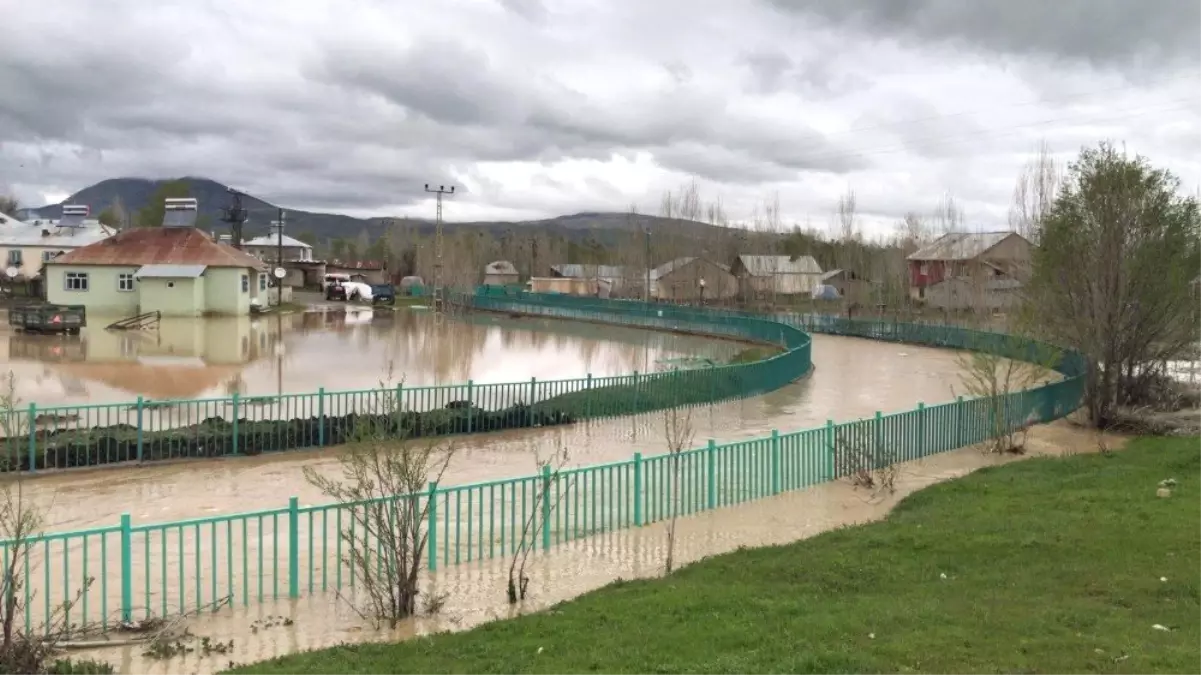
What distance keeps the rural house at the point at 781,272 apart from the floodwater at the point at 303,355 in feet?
98.0

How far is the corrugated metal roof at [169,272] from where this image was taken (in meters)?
45.3

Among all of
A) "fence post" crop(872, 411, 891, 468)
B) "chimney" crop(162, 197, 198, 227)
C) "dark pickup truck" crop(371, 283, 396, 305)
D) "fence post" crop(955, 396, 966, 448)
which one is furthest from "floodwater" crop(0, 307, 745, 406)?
"dark pickup truck" crop(371, 283, 396, 305)

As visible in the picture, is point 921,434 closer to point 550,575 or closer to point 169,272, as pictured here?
point 550,575

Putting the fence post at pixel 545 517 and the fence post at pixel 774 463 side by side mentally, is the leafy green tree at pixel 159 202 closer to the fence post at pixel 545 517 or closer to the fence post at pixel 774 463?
the fence post at pixel 774 463

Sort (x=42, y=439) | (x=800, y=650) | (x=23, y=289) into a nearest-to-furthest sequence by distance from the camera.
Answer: (x=800, y=650), (x=42, y=439), (x=23, y=289)

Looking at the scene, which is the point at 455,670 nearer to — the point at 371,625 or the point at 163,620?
the point at 371,625

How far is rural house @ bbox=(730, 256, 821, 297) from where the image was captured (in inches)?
3115

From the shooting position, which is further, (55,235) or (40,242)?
(55,235)

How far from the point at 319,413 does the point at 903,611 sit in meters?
11.9

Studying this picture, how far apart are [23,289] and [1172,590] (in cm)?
6630

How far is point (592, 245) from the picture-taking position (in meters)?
137

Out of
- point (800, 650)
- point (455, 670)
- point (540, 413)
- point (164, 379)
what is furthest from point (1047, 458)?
point (164, 379)

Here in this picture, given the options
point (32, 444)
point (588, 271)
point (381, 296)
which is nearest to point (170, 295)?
point (381, 296)

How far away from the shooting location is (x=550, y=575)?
948 centimetres
